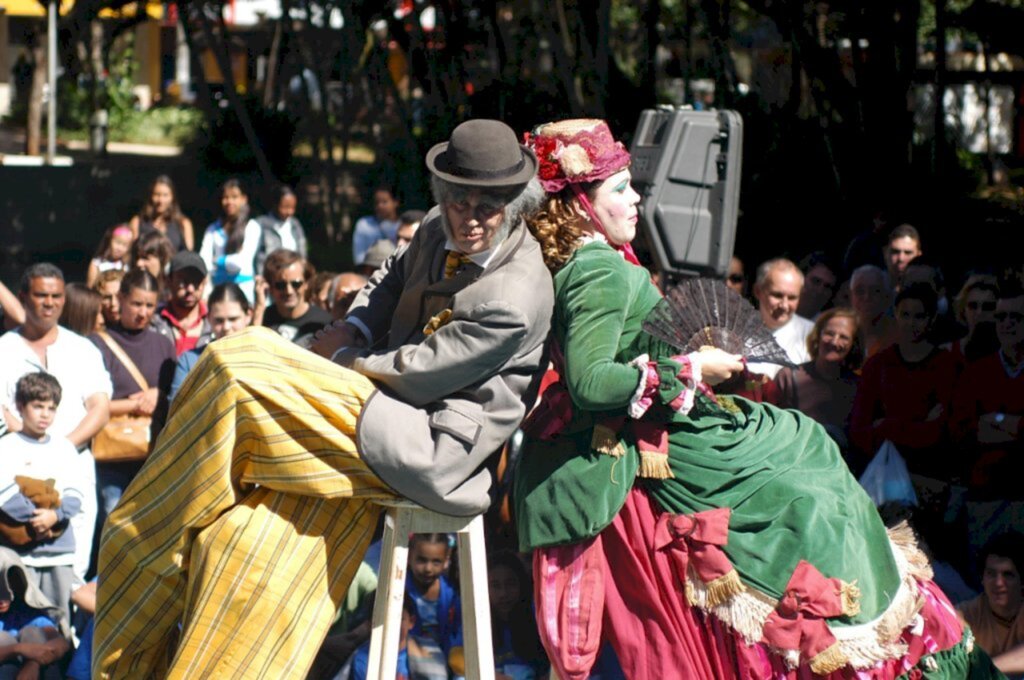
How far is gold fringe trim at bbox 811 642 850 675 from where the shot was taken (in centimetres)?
405

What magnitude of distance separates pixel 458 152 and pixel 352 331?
2.25ft

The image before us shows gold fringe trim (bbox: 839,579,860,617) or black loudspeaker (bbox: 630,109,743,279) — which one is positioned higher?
black loudspeaker (bbox: 630,109,743,279)

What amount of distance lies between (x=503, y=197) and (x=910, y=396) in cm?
294

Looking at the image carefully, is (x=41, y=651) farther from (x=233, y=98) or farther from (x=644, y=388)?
(x=233, y=98)

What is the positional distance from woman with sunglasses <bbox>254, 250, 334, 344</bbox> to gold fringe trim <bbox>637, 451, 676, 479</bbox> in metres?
Result: 3.49

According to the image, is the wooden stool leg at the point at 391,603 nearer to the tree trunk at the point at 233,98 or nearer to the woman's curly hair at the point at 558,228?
A: the woman's curly hair at the point at 558,228

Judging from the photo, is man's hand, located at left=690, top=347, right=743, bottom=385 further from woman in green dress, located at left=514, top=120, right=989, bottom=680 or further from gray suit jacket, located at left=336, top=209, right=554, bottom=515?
gray suit jacket, located at left=336, top=209, right=554, bottom=515

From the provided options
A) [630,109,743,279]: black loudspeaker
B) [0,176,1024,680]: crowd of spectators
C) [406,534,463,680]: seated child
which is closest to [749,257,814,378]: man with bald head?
[0,176,1024,680]: crowd of spectators

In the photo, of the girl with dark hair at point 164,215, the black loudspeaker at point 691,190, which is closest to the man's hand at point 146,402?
the black loudspeaker at point 691,190

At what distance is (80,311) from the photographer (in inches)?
295

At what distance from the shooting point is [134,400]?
23.2 ft

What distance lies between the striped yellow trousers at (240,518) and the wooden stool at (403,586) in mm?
125

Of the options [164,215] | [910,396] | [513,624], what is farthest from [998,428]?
[164,215]

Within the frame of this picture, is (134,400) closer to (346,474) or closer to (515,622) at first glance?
A: (515,622)
